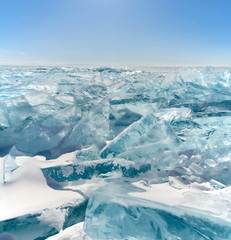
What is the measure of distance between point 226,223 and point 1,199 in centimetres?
96

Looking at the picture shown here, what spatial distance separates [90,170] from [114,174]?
14cm

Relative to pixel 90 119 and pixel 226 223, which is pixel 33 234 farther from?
pixel 90 119

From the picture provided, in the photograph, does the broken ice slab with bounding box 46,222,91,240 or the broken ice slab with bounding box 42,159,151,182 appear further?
the broken ice slab with bounding box 42,159,151,182

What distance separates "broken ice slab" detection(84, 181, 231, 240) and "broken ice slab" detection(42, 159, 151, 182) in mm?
269

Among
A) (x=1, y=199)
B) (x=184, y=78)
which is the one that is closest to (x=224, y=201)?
(x=1, y=199)

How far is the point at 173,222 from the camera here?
30.4 inches

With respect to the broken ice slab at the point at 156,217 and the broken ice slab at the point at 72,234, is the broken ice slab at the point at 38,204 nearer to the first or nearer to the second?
the broken ice slab at the point at 72,234

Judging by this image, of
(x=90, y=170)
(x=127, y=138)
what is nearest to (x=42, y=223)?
(x=90, y=170)

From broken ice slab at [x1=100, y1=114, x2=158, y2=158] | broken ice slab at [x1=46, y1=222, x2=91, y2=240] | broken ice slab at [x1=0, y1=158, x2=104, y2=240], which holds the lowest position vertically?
broken ice slab at [x1=46, y1=222, x2=91, y2=240]

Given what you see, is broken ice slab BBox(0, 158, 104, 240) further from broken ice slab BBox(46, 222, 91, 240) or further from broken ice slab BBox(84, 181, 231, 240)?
broken ice slab BBox(84, 181, 231, 240)

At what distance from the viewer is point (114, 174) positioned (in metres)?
1.15

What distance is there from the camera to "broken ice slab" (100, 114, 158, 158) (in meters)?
1.34

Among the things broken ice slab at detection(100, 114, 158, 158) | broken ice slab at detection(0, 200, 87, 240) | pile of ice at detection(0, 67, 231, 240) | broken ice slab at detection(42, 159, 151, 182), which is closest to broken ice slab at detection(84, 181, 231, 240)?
pile of ice at detection(0, 67, 231, 240)

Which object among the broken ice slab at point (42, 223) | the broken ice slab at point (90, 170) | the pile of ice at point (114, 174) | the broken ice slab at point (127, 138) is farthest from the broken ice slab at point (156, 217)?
the broken ice slab at point (127, 138)
